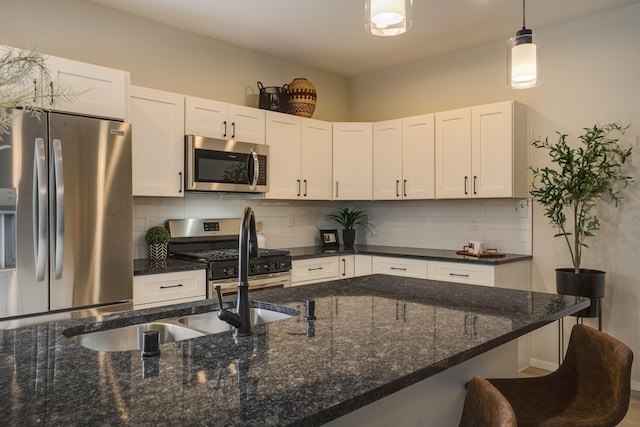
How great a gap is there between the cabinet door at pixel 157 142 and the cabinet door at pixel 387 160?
6.34 feet

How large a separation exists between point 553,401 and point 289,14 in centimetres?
313

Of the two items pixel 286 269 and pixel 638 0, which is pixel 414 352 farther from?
pixel 638 0

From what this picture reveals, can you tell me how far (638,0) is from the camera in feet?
11.4

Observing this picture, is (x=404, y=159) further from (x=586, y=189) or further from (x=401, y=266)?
(x=586, y=189)

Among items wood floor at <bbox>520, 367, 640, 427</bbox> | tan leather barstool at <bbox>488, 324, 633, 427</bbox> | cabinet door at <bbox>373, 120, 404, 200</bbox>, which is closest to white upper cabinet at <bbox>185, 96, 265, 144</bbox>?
cabinet door at <bbox>373, 120, 404, 200</bbox>

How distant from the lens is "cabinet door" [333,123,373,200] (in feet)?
15.6

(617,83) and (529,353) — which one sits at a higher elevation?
(617,83)

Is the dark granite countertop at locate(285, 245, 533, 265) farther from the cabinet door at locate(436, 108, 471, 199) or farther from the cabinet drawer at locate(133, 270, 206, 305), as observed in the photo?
the cabinet drawer at locate(133, 270, 206, 305)

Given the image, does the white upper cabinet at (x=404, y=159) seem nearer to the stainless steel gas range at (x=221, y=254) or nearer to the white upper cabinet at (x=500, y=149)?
the white upper cabinet at (x=500, y=149)

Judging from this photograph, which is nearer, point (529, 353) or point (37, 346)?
point (37, 346)

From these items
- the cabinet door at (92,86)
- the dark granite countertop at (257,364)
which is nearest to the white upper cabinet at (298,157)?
the cabinet door at (92,86)

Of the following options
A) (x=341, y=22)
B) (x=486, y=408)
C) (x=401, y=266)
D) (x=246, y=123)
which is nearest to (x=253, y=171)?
(x=246, y=123)

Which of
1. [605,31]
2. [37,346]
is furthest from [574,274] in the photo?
[37,346]

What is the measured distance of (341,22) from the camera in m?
3.86
